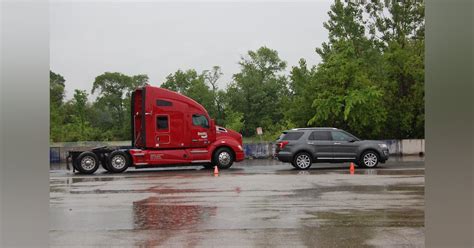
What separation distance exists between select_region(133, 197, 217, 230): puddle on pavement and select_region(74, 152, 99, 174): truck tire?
32.8 feet

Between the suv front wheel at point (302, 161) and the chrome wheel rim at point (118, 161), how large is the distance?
6774 millimetres

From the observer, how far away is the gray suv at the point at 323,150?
20.3 m

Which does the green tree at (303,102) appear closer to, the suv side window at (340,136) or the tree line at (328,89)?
the tree line at (328,89)

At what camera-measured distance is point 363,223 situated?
7980mm

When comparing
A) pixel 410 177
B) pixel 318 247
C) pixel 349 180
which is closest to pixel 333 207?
pixel 318 247

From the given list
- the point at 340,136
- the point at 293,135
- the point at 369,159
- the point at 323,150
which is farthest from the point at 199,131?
the point at 369,159

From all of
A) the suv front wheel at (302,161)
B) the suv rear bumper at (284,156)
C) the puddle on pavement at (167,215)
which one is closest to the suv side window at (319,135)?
the suv front wheel at (302,161)

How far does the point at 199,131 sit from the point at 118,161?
137 inches

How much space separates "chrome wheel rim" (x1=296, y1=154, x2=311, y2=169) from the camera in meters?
20.3

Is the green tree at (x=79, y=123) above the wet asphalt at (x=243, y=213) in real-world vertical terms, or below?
above
